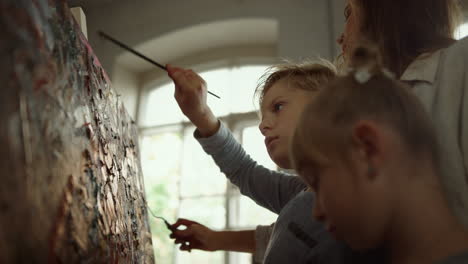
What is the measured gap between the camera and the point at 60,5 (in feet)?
2.35

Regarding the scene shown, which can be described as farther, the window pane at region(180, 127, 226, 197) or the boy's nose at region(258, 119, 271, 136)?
the window pane at region(180, 127, 226, 197)

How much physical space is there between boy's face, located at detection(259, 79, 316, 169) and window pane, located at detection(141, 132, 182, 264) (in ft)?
6.86

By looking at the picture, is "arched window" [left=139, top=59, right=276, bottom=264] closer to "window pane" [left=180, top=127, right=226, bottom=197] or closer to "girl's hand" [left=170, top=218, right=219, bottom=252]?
"window pane" [left=180, top=127, right=226, bottom=197]

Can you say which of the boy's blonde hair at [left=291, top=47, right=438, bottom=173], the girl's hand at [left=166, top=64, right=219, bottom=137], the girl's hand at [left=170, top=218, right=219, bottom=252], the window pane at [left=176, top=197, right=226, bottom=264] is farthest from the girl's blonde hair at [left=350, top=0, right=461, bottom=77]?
the window pane at [left=176, top=197, right=226, bottom=264]

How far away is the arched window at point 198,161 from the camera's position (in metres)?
2.79

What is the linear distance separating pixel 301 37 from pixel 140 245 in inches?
75.6

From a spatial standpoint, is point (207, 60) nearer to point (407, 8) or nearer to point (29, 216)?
point (407, 8)

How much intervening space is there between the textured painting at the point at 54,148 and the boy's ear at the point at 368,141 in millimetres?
436

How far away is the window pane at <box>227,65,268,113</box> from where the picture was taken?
3.07 metres

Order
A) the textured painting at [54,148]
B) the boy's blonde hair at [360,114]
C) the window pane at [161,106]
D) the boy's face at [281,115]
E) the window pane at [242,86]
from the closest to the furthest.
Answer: the textured painting at [54,148], the boy's blonde hair at [360,114], the boy's face at [281,115], the window pane at [242,86], the window pane at [161,106]

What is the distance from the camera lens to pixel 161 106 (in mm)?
3428

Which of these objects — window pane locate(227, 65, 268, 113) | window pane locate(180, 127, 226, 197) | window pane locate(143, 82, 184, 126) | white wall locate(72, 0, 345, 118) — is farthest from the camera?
window pane locate(143, 82, 184, 126)

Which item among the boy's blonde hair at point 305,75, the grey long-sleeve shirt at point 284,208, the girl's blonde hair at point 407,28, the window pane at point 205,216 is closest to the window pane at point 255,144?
the window pane at point 205,216

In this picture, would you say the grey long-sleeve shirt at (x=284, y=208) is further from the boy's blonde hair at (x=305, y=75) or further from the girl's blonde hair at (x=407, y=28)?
the girl's blonde hair at (x=407, y=28)
